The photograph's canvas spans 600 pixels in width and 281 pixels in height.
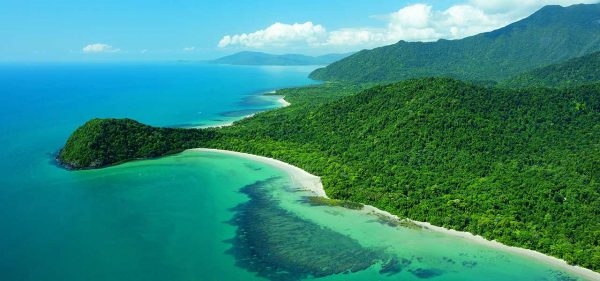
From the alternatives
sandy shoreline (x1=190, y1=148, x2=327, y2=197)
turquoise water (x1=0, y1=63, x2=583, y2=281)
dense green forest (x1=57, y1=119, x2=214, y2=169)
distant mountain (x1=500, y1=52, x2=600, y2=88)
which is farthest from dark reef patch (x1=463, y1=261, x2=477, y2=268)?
distant mountain (x1=500, y1=52, x2=600, y2=88)

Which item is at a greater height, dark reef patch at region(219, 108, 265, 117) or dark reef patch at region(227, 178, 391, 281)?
dark reef patch at region(219, 108, 265, 117)

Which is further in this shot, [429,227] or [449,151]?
[449,151]

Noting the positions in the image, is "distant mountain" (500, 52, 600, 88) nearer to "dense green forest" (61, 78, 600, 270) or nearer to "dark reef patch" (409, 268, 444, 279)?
"dense green forest" (61, 78, 600, 270)

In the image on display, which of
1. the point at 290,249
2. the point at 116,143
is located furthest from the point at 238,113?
the point at 290,249

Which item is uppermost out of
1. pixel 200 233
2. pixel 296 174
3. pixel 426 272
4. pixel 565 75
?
pixel 565 75

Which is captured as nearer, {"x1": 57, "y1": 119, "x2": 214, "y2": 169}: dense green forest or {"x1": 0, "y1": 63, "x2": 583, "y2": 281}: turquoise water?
{"x1": 0, "y1": 63, "x2": 583, "y2": 281}: turquoise water

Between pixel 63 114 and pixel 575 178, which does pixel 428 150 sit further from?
pixel 63 114

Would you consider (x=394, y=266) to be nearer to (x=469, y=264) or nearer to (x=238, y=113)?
(x=469, y=264)
